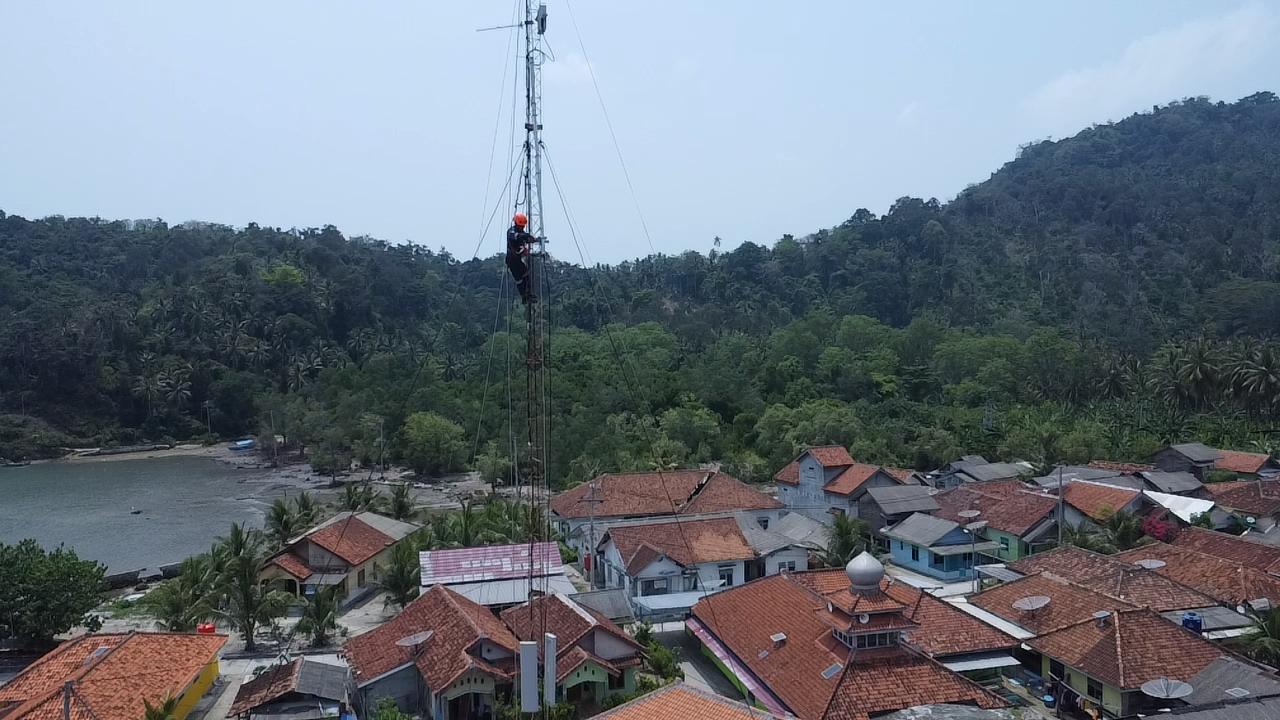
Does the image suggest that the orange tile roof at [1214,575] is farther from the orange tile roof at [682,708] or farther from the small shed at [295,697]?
the small shed at [295,697]

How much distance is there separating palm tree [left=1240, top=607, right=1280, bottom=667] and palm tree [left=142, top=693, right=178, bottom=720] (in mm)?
21176

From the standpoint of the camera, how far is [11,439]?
218 feet

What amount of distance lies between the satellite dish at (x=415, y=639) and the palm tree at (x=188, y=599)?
712 centimetres

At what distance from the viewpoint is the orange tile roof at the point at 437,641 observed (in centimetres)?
1694

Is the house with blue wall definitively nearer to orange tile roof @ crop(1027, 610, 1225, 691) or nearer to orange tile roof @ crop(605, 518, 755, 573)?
orange tile roof @ crop(605, 518, 755, 573)

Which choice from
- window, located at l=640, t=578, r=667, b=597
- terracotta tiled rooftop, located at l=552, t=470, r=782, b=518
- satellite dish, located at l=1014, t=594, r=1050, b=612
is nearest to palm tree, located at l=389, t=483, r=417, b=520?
terracotta tiled rooftop, located at l=552, t=470, r=782, b=518

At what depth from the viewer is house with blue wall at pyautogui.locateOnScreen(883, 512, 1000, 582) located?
2842cm

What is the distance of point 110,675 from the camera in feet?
55.2

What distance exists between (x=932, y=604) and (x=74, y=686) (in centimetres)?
1751

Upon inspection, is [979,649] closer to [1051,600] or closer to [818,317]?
[1051,600]

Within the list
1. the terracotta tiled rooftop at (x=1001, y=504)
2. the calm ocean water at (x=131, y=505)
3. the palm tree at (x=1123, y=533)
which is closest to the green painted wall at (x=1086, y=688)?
the palm tree at (x=1123, y=533)

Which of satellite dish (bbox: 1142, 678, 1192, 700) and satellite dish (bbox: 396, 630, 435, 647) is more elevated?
satellite dish (bbox: 396, 630, 435, 647)

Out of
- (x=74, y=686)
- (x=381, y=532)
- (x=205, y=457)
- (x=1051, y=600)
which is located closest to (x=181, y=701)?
(x=74, y=686)

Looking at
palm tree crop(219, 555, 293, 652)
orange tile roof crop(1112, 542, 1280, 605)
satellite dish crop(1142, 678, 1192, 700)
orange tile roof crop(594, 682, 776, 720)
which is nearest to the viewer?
orange tile roof crop(594, 682, 776, 720)
